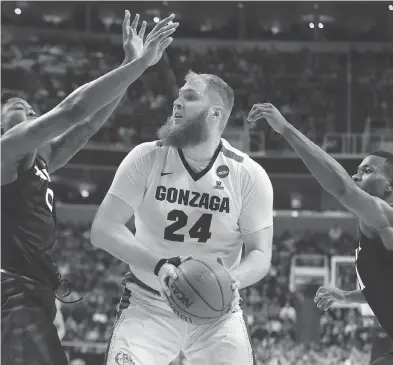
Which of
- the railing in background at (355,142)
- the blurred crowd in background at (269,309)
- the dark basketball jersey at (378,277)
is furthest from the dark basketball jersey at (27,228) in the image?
the railing in background at (355,142)

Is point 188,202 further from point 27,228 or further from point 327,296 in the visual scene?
point 327,296

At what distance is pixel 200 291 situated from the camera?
403 cm

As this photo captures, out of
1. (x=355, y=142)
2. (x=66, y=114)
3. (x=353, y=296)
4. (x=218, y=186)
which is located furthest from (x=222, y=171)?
(x=355, y=142)

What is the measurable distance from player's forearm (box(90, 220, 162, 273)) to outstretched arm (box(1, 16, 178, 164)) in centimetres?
74

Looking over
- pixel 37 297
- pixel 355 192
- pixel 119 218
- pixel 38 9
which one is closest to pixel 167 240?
pixel 119 218

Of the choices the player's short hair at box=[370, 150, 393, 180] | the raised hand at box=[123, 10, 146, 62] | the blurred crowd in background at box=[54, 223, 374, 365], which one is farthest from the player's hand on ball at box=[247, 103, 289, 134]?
the blurred crowd in background at box=[54, 223, 374, 365]

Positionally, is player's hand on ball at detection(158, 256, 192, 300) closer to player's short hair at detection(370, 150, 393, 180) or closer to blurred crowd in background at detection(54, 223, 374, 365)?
player's short hair at detection(370, 150, 393, 180)

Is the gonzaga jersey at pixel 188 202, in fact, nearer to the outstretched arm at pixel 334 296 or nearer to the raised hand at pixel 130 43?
the raised hand at pixel 130 43

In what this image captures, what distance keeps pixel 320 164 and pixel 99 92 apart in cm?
157

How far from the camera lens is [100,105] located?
156 inches

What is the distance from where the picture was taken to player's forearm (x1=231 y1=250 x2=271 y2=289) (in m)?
4.30

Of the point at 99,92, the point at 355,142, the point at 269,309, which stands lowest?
the point at 269,309

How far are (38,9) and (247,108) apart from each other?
24.4 ft

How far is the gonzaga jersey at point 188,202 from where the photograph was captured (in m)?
4.62
